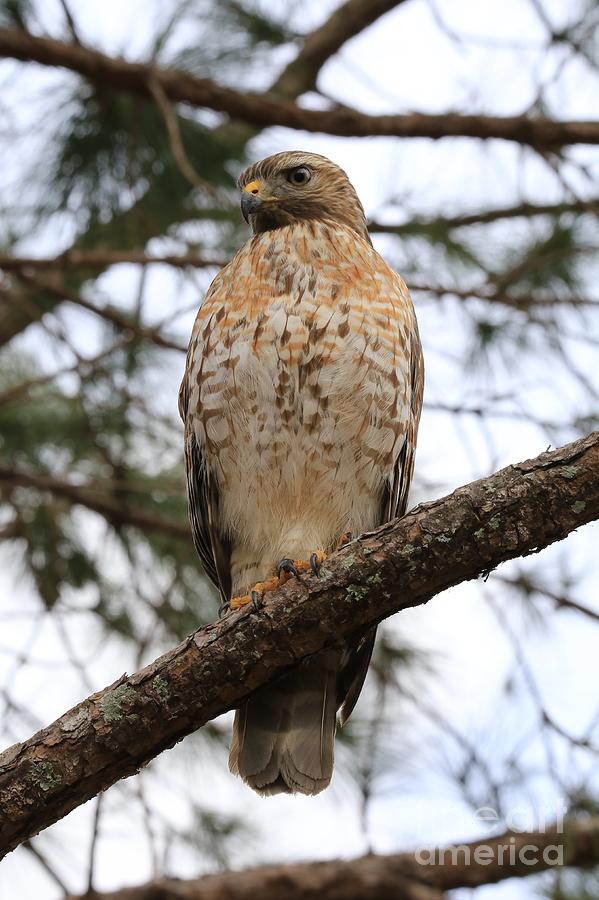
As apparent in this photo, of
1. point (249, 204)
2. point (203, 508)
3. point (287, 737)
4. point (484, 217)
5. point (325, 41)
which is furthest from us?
point (325, 41)

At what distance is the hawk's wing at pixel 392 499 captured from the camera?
4.01m

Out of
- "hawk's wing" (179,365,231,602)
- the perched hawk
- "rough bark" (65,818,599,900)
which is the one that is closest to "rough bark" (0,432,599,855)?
the perched hawk

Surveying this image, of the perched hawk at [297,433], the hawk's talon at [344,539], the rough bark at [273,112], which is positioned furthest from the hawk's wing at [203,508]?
the rough bark at [273,112]

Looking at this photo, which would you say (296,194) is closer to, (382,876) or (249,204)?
(249,204)

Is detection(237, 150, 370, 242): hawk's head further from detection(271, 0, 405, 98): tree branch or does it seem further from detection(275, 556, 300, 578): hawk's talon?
detection(271, 0, 405, 98): tree branch

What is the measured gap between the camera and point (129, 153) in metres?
5.52

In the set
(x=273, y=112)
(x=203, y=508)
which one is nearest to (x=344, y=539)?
(x=203, y=508)

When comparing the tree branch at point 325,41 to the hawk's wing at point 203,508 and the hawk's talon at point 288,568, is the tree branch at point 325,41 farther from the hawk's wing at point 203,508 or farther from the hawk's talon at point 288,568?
the hawk's talon at point 288,568

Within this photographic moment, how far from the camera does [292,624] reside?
124 inches

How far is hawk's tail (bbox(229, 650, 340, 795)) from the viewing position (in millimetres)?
3803

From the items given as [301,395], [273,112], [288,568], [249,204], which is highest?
[273,112]

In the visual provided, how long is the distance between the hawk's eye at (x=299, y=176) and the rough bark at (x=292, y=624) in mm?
1994

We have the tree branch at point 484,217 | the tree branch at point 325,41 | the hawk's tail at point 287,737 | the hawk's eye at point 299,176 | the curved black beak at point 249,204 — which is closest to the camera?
the hawk's tail at point 287,737

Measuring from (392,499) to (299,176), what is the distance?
54.3 inches
